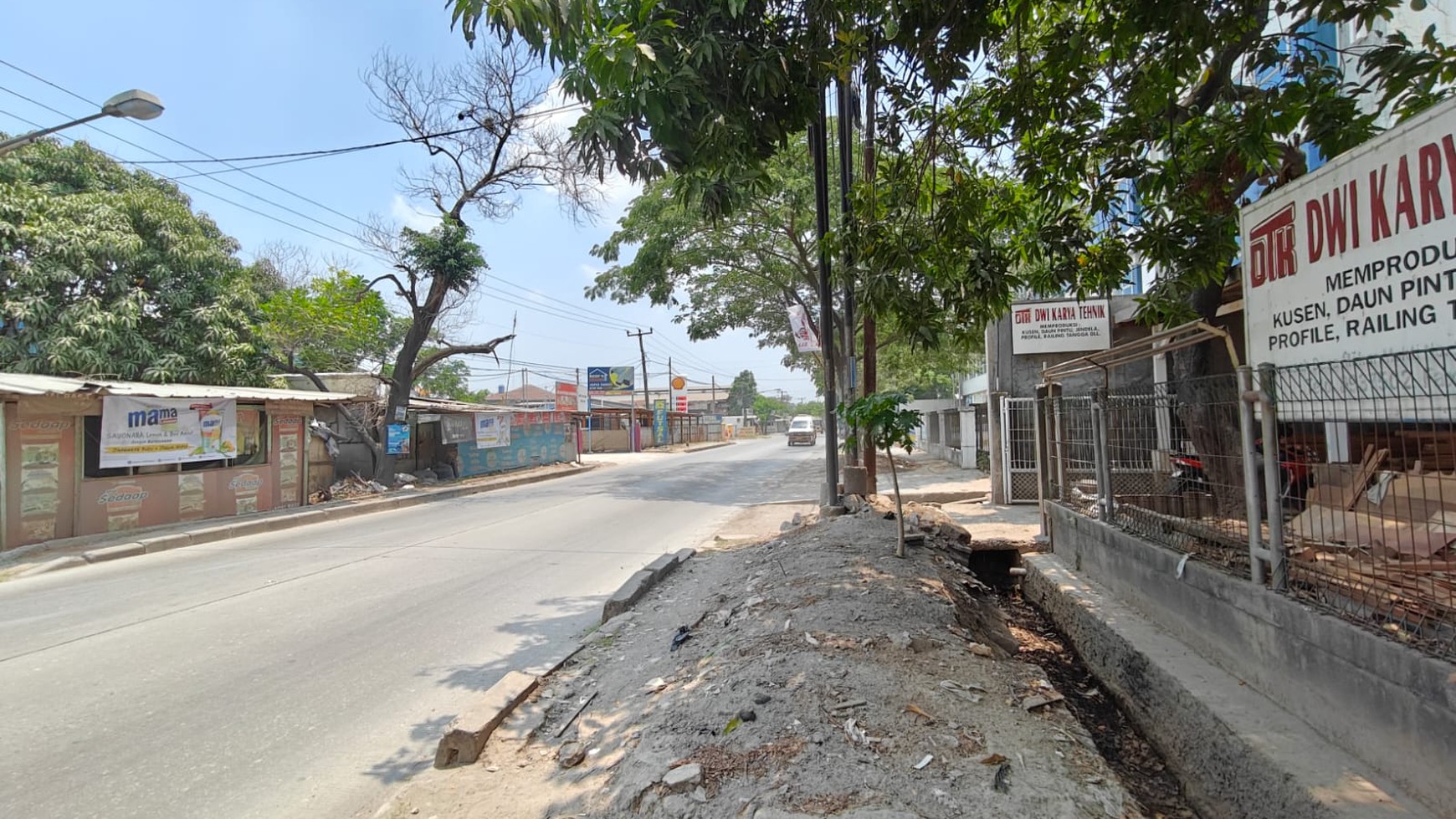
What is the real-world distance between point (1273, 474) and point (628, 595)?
4.76 m

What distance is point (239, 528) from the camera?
37.5ft

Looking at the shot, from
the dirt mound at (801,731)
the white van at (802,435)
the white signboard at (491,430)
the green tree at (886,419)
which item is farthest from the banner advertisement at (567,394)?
the dirt mound at (801,731)

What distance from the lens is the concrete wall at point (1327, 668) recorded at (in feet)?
8.40

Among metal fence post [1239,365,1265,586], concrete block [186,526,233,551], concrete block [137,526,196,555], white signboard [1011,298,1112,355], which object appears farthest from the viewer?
white signboard [1011,298,1112,355]

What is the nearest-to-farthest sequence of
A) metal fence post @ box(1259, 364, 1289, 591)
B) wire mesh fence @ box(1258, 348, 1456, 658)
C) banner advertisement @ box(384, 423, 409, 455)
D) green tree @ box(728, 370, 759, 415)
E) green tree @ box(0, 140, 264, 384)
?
wire mesh fence @ box(1258, 348, 1456, 658) < metal fence post @ box(1259, 364, 1289, 591) < green tree @ box(0, 140, 264, 384) < banner advertisement @ box(384, 423, 409, 455) < green tree @ box(728, 370, 759, 415)

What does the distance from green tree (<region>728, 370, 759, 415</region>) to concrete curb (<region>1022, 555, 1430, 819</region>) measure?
333ft

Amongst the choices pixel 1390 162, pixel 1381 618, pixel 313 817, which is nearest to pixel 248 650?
pixel 313 817

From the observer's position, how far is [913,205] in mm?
6047

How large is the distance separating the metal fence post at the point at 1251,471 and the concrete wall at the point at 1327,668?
0.13 meters

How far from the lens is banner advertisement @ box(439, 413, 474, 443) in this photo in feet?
65.1

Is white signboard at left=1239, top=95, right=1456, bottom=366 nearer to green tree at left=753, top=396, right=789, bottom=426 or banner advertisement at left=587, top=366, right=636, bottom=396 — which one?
banner advertisement at left=587, top=366, right=636, bottom=396

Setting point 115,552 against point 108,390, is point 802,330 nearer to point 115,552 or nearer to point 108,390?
point 115,552

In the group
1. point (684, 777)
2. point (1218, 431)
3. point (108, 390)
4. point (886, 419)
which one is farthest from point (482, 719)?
point (108, 390)

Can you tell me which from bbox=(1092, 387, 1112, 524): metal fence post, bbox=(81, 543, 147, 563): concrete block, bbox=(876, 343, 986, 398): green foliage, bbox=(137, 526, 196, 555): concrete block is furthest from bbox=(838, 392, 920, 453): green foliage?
bbox=(876, 343, 986, 398): green foliage
